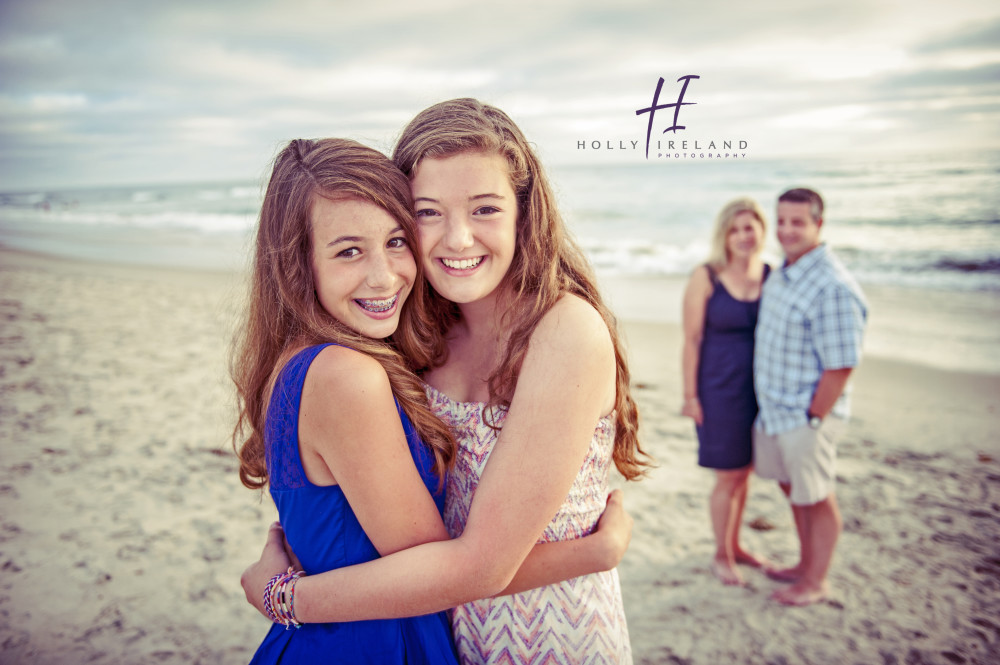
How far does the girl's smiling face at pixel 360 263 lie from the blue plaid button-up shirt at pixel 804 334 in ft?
9.07

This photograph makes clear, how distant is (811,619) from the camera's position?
3.63 meters

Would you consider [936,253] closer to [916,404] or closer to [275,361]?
[916,404]

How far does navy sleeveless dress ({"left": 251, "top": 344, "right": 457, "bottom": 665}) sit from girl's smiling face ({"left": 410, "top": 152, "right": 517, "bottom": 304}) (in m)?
0.46

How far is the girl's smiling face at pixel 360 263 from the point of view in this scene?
5.65ft

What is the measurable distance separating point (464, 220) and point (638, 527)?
359cm

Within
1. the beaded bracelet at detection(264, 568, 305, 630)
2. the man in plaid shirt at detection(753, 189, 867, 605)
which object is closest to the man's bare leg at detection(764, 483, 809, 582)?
the man in plaid shirt at detection(753, 189, 867, 605)

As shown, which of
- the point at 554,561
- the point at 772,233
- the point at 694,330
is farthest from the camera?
the point at 772,233

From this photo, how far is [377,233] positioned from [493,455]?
0.74m

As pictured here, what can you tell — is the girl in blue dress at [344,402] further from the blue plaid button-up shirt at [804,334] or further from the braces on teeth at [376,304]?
the blue plaid button-up shirt at [804,334]

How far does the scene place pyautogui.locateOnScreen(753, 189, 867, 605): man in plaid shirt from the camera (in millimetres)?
3559

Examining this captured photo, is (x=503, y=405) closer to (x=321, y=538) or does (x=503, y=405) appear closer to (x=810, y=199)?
(x=321, y=538)

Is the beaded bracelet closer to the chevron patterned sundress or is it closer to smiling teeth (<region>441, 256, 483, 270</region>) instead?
the chevron patterned sundress

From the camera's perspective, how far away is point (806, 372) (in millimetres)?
3674

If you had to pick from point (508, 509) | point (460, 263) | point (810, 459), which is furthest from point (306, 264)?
point (810, 459)
